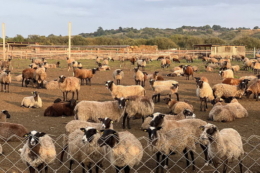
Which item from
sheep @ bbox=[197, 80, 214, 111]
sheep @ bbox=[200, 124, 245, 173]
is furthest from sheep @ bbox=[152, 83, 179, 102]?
sheep @ bbox=[200, 124, 245, 173]

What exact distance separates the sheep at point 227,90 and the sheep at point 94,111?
619 centimetres

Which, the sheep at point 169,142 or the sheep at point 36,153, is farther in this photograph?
the sheep at point 169,142

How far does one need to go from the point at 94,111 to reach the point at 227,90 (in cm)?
753

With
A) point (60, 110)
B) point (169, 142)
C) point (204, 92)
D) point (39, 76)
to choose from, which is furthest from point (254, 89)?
point (39, 76)

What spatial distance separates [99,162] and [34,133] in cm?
144

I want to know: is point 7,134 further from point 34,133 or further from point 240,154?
point 240,154

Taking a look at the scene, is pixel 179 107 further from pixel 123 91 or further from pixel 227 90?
pixel 227 90

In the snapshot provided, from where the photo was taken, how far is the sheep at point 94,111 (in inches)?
381

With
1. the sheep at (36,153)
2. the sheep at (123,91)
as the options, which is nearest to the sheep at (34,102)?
the sheep at (123,91)

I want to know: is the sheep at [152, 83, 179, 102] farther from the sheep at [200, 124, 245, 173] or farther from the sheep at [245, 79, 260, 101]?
the sheep at [200, 124, 245, 173]

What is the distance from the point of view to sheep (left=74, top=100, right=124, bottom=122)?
9.67m

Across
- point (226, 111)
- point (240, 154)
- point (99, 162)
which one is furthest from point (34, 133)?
point (226, 111)

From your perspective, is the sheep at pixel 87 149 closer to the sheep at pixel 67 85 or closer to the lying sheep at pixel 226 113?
the lying sheep at pixel 226 113

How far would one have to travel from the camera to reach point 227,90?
14812 mm
